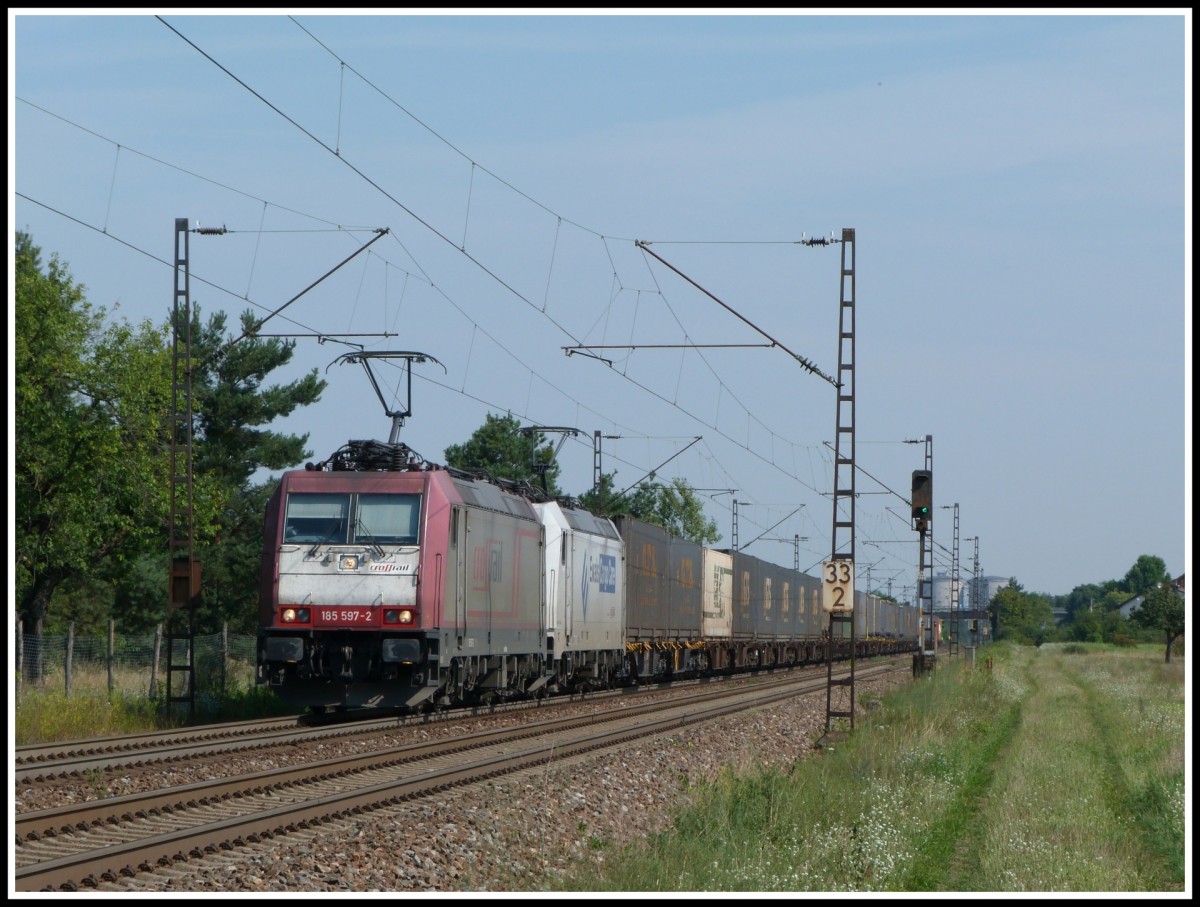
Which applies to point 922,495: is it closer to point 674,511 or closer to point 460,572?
point 460,572

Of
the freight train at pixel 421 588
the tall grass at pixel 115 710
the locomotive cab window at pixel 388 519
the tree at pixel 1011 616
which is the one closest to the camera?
the tall grass at pixel 115 710

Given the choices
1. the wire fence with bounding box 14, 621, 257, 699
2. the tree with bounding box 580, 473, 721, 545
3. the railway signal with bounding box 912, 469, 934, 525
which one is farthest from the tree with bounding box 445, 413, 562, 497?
the railway signal with bounding box 912, 469, 934, 525

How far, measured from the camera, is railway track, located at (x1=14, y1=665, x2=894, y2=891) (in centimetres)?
1048

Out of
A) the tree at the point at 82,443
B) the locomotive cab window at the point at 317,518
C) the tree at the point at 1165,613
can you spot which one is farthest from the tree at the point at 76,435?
the tree at the point at 1165,613

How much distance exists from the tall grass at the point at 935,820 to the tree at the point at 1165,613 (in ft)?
192

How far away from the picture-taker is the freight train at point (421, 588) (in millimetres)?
21547

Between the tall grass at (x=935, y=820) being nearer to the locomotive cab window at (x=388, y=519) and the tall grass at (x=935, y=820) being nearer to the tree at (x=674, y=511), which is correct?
the locomotive cab window at (x=388, y=519)

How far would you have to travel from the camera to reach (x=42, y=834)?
37.9ft

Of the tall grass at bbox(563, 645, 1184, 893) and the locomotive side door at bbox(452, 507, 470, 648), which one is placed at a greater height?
the locomotive side door at bbox(452, 507, 470, 648)

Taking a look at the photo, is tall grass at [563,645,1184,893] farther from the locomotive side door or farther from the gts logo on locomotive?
the gts logo on locomotive

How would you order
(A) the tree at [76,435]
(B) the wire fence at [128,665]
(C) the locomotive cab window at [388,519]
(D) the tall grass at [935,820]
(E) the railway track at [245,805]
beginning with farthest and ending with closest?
(A) the tree at [76,435] → (B) the wire fence at [128,665] → (C) the locomotive cab window at [388,519] → (D) the tall grass at [935,820] → (E) the railway track at [245,805]

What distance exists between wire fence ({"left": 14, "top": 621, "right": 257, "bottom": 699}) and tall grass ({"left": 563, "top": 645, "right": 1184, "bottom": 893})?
12.5 meters

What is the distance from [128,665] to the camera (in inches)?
1316

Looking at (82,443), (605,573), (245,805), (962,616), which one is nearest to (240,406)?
(82,443)
